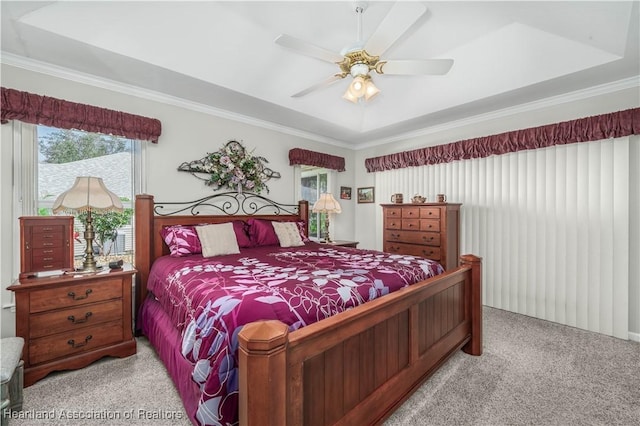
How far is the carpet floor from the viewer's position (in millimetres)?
1713

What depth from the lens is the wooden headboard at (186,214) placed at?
9.50 ft

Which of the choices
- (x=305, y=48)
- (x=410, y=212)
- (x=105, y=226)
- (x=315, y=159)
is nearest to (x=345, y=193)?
(x=315, y=159)

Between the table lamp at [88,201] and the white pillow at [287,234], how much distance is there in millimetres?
1652

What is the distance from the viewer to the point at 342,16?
248 cm

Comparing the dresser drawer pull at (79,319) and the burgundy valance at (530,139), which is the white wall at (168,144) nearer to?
the dresser drawer pull at (79,319)

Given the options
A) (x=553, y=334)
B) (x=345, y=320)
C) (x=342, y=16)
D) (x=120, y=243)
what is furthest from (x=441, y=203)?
(x=120, y=243)

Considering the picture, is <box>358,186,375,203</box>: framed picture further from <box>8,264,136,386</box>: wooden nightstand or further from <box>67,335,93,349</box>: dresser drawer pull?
<box>67,335,93,349</box>: dresser drawer pull

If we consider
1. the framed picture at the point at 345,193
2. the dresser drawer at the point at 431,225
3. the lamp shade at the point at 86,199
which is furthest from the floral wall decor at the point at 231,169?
the dresser drawer at the point at 431,225

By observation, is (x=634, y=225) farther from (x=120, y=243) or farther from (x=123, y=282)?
(x=120, y=243)

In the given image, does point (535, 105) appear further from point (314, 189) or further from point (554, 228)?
point (314, 189)

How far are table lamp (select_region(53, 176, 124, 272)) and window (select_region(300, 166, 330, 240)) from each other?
3125mm

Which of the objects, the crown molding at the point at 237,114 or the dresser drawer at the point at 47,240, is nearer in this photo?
the dresser drawer at the point at 47,240

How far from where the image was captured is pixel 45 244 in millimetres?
2219

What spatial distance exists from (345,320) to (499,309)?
10.7 ft
